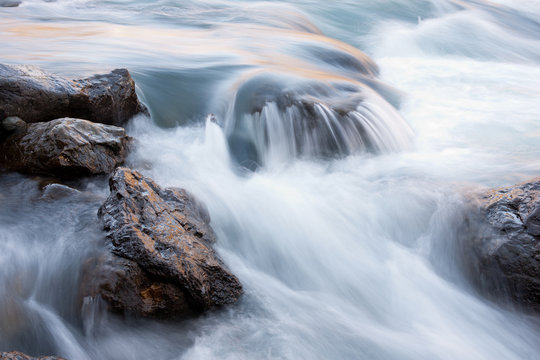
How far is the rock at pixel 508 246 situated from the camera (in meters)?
3.34

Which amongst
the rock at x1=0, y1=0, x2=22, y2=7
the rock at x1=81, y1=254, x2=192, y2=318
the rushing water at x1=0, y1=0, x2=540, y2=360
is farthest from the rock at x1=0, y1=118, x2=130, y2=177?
the rock at x1=0, y1=0, x2=22, y2=7

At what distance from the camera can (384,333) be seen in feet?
10.9

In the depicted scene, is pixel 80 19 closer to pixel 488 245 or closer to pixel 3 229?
pixel 3 229

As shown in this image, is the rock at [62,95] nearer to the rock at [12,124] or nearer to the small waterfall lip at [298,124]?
the rock at [12,124]

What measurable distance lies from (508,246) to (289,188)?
2.18 meters

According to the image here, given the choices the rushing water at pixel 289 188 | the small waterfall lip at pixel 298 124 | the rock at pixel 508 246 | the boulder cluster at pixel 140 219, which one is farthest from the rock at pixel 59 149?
the rock at pixel 508 246

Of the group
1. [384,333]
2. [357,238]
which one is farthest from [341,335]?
[357,238]

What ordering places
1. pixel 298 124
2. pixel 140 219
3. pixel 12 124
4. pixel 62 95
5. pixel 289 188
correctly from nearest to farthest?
pixel 140 219
pixel 12 124
pixel 62 95
pixel 289 188
pixel 298 124

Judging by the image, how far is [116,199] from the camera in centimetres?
304

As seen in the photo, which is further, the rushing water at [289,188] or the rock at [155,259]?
the rushing water at [289,188]

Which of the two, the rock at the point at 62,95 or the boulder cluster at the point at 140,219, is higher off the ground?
the rock at the point at 62,95

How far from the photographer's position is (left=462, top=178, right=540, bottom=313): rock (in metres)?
3.34

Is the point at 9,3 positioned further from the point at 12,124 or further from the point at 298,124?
the point at 298,124

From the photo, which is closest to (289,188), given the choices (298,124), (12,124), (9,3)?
(298,124)
